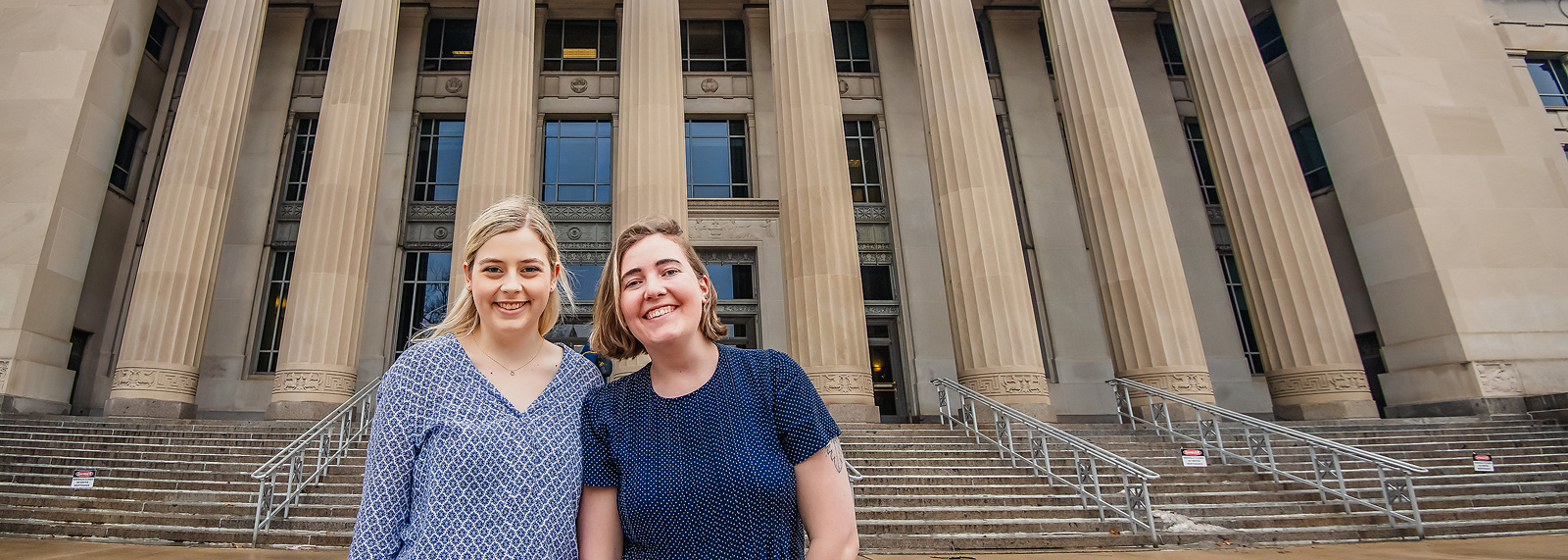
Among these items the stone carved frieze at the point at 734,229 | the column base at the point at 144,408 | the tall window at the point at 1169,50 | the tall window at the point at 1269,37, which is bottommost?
the column base at the point at 144,408

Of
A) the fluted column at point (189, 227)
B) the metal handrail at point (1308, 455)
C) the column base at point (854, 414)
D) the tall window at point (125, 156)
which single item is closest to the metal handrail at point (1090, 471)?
the column base at point (854, 414)

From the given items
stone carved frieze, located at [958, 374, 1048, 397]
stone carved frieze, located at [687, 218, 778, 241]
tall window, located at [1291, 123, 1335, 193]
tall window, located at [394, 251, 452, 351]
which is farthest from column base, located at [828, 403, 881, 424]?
tall window, located at [1291, 123, 1335, 193]

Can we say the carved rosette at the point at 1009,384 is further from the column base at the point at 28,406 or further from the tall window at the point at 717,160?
the column base at the point at 28,406

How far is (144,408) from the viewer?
13008 mm

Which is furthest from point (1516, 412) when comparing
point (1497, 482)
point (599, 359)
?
point (599, 359)

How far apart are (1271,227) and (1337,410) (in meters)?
4.10

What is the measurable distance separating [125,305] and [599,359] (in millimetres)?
15729

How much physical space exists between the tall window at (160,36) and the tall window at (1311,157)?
32032 mm

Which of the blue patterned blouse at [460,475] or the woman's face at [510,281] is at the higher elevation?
the woman's face at [510,281]

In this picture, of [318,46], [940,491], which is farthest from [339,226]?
[940,491]

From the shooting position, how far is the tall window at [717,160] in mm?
20531

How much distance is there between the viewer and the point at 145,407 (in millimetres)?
13016

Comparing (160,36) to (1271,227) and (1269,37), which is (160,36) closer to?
(1271,227)

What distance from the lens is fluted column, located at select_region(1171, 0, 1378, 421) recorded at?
14.2m
